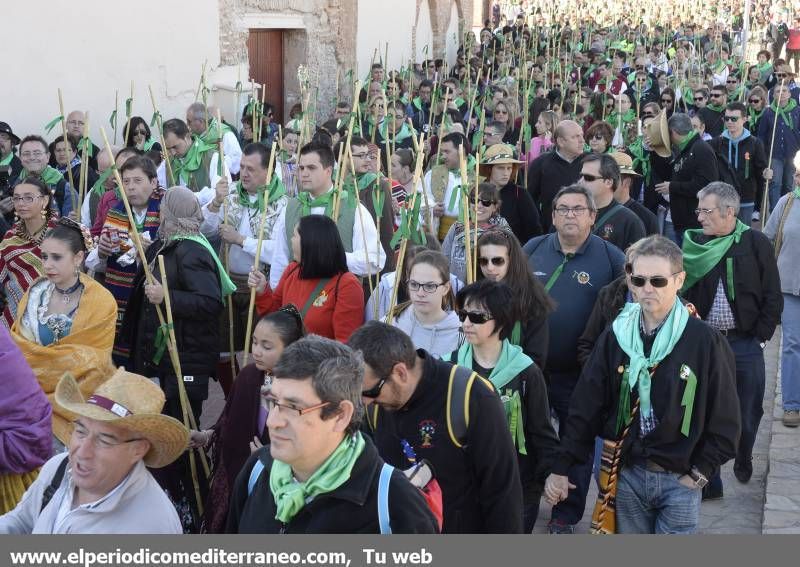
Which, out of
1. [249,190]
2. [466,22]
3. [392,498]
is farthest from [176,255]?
[466,22]

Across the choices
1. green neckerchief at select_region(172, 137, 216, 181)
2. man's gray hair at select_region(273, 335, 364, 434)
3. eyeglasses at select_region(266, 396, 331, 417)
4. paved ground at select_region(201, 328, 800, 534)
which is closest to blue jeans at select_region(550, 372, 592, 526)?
paved ground at select_region(201, 328, 800, 534)

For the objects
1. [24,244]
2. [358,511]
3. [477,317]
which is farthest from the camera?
[24,244]

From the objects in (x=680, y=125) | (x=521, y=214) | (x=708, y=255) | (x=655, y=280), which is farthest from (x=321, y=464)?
(x=680, y=125)

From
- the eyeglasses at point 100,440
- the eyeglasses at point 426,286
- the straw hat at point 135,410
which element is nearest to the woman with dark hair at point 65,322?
the eyeglasses at point 426,286

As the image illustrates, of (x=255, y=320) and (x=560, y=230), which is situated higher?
(x=560, y=230)

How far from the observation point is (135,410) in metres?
3.53

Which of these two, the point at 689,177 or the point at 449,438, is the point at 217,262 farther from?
the point at 689,177

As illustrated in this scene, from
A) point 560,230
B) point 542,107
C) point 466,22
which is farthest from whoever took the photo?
point 466,22

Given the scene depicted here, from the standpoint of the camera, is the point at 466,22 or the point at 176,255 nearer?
the point at 176,255

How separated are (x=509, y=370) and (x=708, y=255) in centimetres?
194

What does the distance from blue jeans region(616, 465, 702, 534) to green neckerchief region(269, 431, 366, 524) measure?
1.67 meters

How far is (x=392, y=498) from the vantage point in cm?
300

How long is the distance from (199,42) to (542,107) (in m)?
4.30

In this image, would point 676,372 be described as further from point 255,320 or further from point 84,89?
point 84,89
